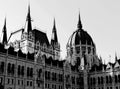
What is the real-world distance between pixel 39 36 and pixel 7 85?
47292mm

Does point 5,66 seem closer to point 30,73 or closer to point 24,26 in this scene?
point 30,73

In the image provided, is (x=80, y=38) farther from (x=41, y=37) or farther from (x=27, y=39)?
(x=27, y=39)

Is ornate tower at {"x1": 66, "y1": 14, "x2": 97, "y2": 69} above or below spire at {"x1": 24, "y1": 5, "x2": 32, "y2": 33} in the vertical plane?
below

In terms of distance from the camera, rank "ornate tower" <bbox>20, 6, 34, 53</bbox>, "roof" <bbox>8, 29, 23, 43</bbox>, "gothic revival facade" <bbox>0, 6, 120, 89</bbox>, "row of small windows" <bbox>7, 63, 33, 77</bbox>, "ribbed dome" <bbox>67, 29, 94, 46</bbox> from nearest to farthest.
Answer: "row of small windows" <bbox>7, 63, 33, 77</bbox> < "gothic revival facade" <bbox>0, 6, 120, 89</bbox> < "ornate tower" <bbox>20, 6, 34, 53</bbox> < "roof" <bbox>8, 29, 23, 43</bbox> < "ribbed dome" <bbox>67, 29, 94, 46</bbox>

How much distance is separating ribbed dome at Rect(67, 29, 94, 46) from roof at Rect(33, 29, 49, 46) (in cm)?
1415

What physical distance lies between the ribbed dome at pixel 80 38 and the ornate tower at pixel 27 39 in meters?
25.4

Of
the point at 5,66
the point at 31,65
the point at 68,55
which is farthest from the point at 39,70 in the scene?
the point at 68,55

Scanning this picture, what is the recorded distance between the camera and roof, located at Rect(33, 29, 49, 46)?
11840 cm

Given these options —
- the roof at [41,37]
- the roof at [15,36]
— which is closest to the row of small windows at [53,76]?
the roof at [41,37]

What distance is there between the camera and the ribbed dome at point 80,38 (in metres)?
128

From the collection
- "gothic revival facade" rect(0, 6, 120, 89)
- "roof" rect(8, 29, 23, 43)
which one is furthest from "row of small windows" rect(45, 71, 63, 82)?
"roof" rect(8, 29, 23, 43)

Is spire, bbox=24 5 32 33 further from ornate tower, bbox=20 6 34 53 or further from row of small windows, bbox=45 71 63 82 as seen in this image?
row of small windows, bbox=45 71 63 82

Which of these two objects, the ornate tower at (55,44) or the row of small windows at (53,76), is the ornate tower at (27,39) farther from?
the row of small windows at (53,76)

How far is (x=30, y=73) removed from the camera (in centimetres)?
8588
